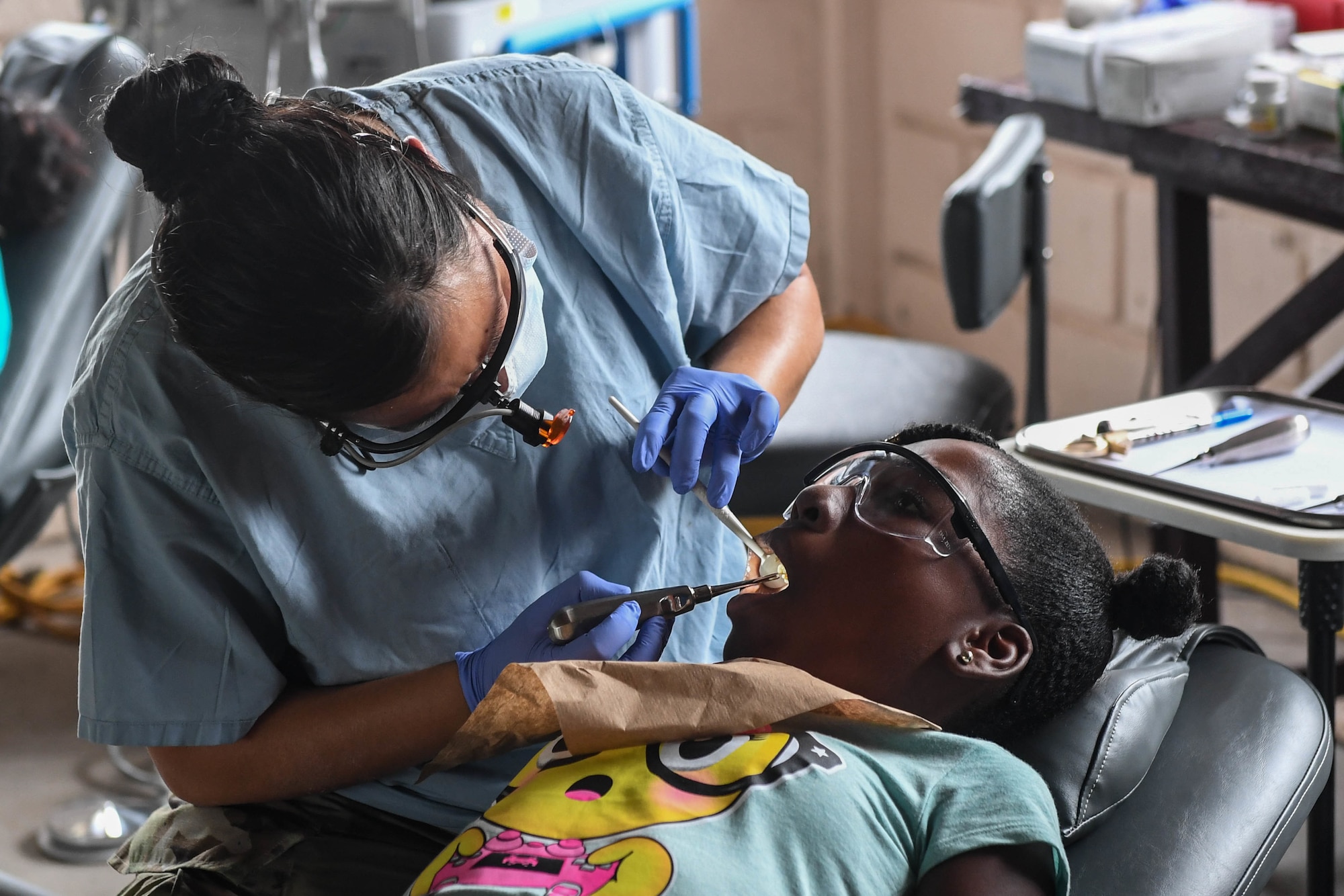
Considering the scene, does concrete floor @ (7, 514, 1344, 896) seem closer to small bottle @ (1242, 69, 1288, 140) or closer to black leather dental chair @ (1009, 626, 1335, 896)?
small bottle @ (1242, 69, 1288, 140)

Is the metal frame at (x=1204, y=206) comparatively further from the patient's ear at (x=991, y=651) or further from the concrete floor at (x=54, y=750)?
the patient's ear at (x=991, y=651)

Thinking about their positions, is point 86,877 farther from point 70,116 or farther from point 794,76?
point 794,76

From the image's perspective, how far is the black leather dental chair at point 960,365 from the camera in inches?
77.2

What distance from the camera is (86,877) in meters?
2.23

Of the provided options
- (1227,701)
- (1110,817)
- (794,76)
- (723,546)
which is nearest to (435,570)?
(723,546)

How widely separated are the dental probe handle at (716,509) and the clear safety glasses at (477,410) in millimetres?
137

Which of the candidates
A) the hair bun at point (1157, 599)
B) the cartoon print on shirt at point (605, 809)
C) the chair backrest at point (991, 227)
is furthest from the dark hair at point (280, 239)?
the chair backrest at point (991, 227)

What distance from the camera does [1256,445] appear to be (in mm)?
1410

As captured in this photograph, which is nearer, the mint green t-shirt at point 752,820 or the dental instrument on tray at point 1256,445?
the mint green t-shirt at point 752,820

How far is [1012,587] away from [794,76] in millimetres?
3018

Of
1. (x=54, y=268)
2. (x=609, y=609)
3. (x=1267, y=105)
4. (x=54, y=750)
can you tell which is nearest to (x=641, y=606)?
(x=609, y=609)

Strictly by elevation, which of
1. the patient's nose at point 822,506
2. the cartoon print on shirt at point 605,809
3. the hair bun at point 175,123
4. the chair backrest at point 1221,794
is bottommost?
the chair backrest at point 1221,794

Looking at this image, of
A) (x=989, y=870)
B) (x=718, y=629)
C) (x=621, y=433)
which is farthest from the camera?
(x=718, y=629)

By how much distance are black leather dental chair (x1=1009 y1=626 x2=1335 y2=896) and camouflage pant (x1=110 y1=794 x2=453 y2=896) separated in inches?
21.6
